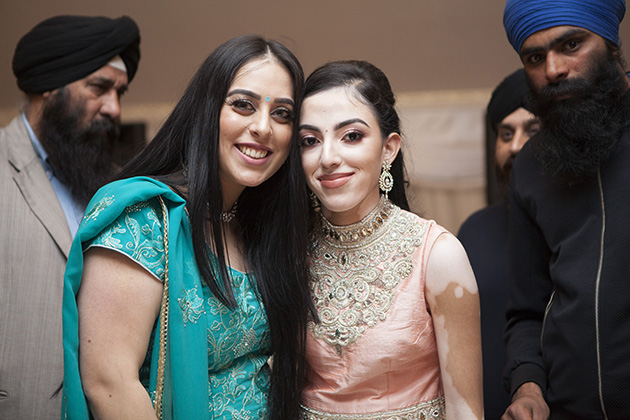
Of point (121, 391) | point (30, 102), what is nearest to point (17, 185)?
point (30, 102)

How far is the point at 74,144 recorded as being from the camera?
320 cm

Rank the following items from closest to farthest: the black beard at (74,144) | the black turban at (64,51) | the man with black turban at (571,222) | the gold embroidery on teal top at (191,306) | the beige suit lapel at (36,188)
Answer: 1. the gold embroidery on teal top at (191,306)
2. the man with black turban at (571,222)
3. the beige suit lapel at (36,188)
4. the black beard at (74,144)
5. the black turban at (64,51)

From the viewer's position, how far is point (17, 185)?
2.87m

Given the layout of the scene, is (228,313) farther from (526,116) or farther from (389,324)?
(526,116)

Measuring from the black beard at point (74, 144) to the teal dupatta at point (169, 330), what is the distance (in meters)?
1.25

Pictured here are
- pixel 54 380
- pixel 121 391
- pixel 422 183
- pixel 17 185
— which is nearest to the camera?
pixel 121 391

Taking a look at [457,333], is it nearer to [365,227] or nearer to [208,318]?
[365,227]

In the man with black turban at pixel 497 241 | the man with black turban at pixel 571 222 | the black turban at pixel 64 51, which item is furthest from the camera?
the black turban at pixel 64 51

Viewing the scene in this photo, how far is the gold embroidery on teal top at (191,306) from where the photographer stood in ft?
6.27

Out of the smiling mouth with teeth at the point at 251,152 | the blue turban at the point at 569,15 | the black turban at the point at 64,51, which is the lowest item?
the smiling mouth with teeth at the point at 251,152

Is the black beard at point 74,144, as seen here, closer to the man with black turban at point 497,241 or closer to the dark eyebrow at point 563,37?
the man with black turban at point 497,241

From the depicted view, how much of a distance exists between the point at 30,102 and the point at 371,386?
2323mm

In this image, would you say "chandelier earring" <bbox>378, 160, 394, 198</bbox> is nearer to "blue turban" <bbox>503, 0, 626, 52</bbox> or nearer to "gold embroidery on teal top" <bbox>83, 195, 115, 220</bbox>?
"blue turban" <bbox>503, 0, 626, 52</bbox>

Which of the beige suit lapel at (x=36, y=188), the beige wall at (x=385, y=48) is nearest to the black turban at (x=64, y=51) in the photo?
the beige suit lapel at (x=36, y=188)
